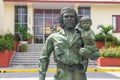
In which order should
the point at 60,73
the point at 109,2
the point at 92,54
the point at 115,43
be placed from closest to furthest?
1. the point at 92,54
2. the point at 60,73
3. the point at 115,43
4. the point at 109,2

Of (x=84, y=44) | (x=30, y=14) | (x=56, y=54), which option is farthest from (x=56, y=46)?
(x=30, y=14)

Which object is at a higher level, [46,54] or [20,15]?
[20,15]

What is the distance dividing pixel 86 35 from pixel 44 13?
31.9 m

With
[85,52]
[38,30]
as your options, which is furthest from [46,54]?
[38,30]

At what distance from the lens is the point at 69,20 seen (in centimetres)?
420

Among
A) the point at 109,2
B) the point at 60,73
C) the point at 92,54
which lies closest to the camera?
the point at 92,54

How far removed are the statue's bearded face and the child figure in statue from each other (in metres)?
0.11

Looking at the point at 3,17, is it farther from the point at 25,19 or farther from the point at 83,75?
the point at 83,75

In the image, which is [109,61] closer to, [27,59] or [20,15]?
[27,59]

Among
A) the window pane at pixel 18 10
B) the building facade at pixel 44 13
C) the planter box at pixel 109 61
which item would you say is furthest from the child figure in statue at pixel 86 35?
the window pane at pixel 18 10

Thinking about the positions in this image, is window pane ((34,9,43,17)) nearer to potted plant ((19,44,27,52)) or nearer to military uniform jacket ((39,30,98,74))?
potted plant ((19,44,27,52))

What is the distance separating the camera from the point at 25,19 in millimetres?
34594

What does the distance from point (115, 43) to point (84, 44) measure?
92.0 ft

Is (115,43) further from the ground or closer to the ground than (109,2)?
closer to the ground
